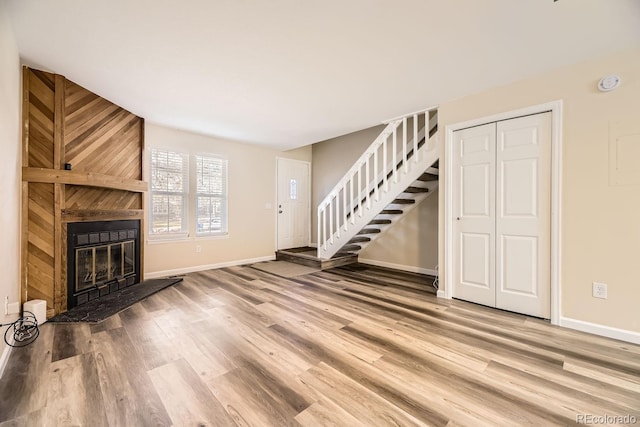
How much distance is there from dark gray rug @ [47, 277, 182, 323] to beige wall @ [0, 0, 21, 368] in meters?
0.44

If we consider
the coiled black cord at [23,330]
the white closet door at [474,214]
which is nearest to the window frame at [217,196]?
the coiled black cord at [23,330]

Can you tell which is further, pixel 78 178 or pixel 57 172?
pixel 78 178

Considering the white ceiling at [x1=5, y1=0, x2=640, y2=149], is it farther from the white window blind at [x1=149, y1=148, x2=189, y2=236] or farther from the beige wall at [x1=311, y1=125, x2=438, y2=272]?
the beige wall at [x1=311, y1=125, x2=438, y2=272]

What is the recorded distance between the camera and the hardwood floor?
1.40m

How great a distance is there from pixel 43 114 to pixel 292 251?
4130 mm

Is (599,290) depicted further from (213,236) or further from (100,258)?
(100,258)

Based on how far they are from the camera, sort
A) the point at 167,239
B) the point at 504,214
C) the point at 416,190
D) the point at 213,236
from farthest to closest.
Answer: the point at 213,236
the point at 167,239
the point at 416,190
the point at 504,214

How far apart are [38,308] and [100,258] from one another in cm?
79

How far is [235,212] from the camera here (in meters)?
5.02

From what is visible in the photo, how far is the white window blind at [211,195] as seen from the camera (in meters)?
4.56

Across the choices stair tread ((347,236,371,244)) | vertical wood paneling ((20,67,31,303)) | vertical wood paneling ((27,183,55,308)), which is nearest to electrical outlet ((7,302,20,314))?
vertical wood paneling ((20,67,31,303))

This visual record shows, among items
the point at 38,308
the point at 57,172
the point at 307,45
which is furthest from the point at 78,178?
the point at 307,45

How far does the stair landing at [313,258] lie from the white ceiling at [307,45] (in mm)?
2782

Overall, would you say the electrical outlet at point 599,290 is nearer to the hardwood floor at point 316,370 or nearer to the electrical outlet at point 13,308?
the hardwood floor at point 316,370
